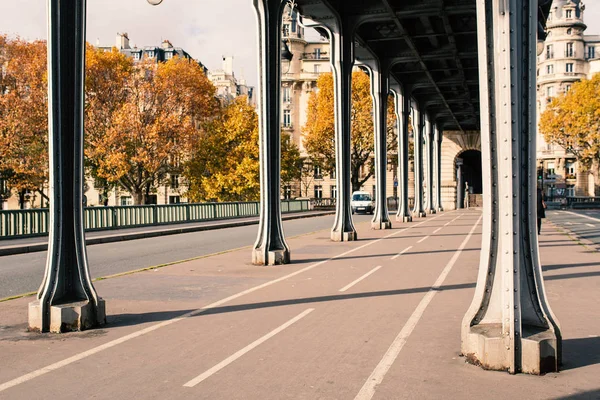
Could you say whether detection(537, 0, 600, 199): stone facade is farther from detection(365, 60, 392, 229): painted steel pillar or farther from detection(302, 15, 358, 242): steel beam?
detection(302, 15, 358, 242): steel beam

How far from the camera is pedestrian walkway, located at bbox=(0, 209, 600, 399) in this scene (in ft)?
18.1

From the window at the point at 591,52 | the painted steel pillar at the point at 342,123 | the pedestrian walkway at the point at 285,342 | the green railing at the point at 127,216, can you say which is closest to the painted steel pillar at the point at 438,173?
the green railing at the point at 127,216

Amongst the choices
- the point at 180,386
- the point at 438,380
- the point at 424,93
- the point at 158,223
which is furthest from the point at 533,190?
the point at 424,93

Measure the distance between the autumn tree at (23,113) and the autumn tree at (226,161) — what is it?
41.1 feet

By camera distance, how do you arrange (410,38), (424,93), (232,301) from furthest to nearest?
(424,93)
(410,38)
(232,301)

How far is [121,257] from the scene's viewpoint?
17516 mm

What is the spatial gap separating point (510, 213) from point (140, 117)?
44462 millimetres

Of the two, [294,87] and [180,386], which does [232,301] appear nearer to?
[180,386]

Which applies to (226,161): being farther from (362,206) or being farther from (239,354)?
(239,354)

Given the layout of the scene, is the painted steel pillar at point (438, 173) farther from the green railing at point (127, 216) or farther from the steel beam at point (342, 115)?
the steel beam at point (342, 115)

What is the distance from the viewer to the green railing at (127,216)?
23.2m

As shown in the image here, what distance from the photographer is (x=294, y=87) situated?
9431cm

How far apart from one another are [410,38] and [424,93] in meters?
19.2

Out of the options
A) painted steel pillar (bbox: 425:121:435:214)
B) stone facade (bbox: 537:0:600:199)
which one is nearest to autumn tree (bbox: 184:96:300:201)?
painted steel pillar (bbox: 425:121:435:214)
